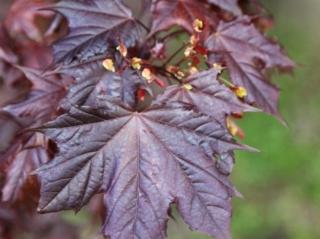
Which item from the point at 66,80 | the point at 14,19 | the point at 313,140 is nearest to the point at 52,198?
the point at 66,80

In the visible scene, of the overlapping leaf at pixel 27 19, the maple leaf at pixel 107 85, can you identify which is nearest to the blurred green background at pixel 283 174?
the overlapping leaf at pixel 27 19

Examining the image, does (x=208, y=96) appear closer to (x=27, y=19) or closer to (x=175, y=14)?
(x=175, y=14)

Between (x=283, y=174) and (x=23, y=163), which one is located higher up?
(x=23, y=163)

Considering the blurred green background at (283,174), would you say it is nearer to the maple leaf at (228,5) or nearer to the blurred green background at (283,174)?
the blurred green background at (283,174)

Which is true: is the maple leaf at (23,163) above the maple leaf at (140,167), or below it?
below

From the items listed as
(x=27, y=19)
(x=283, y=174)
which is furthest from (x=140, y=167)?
(x=283, y=174)
